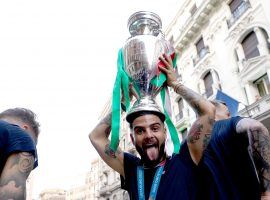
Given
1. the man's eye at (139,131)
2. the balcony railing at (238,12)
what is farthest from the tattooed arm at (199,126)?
the balcony railing at (238,12)

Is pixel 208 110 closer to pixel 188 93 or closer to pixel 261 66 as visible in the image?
pixel 188 93

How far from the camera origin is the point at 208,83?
50.0ft

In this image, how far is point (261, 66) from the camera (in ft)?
37.7

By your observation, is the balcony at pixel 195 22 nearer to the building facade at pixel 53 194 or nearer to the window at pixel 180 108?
the window at pixel 180 108

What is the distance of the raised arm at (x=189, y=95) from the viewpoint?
199 cm

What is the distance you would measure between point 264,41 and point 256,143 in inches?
426

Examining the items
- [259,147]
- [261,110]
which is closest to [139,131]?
[259,147]

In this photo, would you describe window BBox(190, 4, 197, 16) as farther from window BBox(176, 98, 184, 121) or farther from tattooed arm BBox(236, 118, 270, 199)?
tattooed arm BBox(236, 118, 270, 199)

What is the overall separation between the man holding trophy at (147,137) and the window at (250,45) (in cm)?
1104

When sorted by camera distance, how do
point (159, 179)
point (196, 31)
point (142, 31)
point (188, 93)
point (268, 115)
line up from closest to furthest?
point (159, 179) → point (188, 93) → point (142, 31) → point (268, 115) → point (196, 31)

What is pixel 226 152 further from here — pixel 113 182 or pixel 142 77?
pixel 113 182

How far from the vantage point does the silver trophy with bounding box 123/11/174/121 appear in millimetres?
2080

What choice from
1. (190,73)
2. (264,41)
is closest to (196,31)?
(190,73)

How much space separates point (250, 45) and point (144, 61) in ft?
38.6
